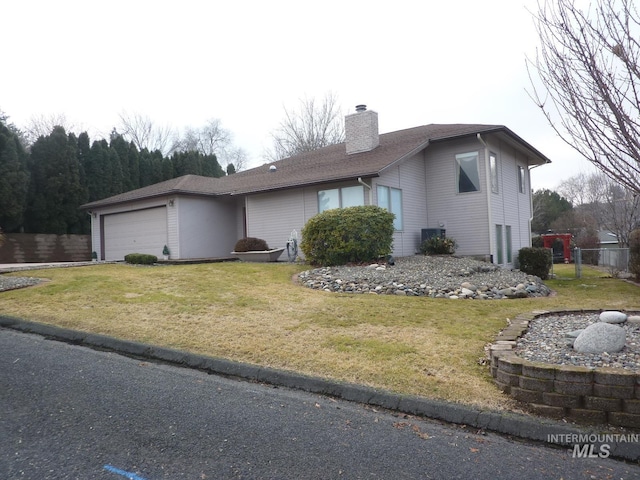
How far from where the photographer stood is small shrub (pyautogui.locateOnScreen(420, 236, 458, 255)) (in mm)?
14336

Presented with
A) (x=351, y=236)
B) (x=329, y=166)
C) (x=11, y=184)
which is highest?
(x=11, y=184)

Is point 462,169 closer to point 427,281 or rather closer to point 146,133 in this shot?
point 427,281

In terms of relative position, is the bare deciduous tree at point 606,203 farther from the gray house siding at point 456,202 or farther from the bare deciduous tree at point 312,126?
the bare deciduous tree at point 312,126

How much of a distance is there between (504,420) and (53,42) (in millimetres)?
12031

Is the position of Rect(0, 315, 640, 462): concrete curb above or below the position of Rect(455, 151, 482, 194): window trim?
below

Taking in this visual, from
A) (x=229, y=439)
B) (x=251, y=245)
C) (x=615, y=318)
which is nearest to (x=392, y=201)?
(x=251, y=245)

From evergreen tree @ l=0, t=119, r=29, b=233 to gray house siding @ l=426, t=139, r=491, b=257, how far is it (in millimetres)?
17511

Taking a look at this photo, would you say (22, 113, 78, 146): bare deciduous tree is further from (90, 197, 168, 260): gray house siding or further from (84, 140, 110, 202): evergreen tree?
(90, 197, 168, 260): gray house siding

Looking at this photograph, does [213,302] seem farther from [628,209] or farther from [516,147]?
[628,209]

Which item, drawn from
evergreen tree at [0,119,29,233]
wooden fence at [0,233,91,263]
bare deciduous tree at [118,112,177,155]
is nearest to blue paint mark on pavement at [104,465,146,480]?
wooden fence at [0,233,91,263]

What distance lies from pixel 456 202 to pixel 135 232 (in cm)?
1316

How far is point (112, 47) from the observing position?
454 inches

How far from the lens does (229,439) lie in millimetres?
3232

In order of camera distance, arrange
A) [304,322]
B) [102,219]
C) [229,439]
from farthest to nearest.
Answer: [102,219] → [304,322] → [229,439]
